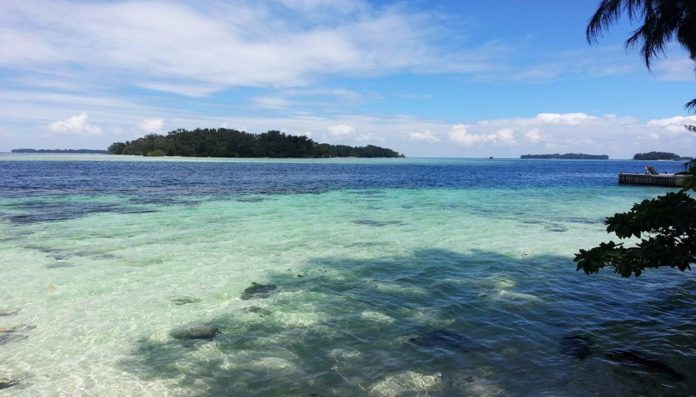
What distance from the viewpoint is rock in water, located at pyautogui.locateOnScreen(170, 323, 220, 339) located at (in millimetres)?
7238

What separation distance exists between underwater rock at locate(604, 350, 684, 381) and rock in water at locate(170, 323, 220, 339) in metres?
6.08

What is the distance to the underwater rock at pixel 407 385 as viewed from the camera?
5.43 meters

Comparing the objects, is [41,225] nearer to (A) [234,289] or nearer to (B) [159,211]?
(B) [159,211]

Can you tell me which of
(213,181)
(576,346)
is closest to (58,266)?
(576,346)

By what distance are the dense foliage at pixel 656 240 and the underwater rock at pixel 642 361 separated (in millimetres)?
1329

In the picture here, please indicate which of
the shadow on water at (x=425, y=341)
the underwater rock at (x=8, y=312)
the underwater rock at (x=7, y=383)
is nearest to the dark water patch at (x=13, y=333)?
the underwater rock at (x=8, y=312)

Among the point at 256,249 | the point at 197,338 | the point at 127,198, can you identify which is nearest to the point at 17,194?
the point at 127,198

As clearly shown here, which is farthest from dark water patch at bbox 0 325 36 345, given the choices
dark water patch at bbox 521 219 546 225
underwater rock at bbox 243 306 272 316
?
dark water patch at bbox 521 219 546 225

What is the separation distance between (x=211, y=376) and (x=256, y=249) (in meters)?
8.59

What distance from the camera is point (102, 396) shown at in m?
5.43

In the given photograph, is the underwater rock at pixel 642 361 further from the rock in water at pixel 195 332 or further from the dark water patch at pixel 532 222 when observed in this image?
the dark water patch at pixel 532 222

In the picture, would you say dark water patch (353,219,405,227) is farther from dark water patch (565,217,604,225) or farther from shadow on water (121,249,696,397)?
shadow on water (121,249,696,397)

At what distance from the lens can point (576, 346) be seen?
667cm

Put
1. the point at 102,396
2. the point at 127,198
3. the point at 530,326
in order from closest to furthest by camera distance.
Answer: the point at 102,396, the point at 530,326, the point at 127,198
